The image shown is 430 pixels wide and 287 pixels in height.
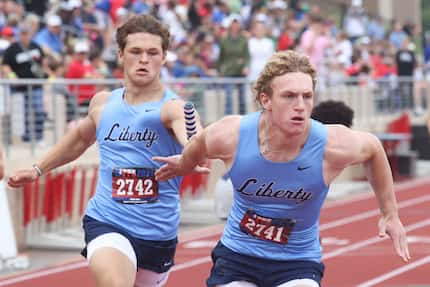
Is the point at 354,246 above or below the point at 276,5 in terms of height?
below

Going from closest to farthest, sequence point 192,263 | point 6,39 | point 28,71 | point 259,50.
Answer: point 192,263, point 28,71, point 6,39, point 259,50

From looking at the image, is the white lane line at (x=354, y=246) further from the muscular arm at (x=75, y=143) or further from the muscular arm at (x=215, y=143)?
the muscular arm at (x=215, y=143)

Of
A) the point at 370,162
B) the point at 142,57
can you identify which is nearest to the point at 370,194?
the point at 142,57

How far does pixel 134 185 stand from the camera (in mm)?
7074

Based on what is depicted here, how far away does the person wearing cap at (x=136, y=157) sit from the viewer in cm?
709

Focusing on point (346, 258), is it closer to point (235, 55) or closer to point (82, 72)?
point (82, 72)

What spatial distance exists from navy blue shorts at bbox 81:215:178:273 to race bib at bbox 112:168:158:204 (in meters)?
0.20

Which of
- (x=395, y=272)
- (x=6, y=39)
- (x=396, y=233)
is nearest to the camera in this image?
(x=396, y=233)

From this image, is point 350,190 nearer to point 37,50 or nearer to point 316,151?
point 37,50

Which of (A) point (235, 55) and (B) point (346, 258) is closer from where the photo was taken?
(B) point (346, 258)

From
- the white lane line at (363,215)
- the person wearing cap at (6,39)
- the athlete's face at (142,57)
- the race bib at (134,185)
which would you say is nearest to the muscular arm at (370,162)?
the race bib at (134,185)

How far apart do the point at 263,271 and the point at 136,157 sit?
141 centimetres

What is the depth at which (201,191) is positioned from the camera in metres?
17.3

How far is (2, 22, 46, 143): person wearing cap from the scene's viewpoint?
1396 cm
